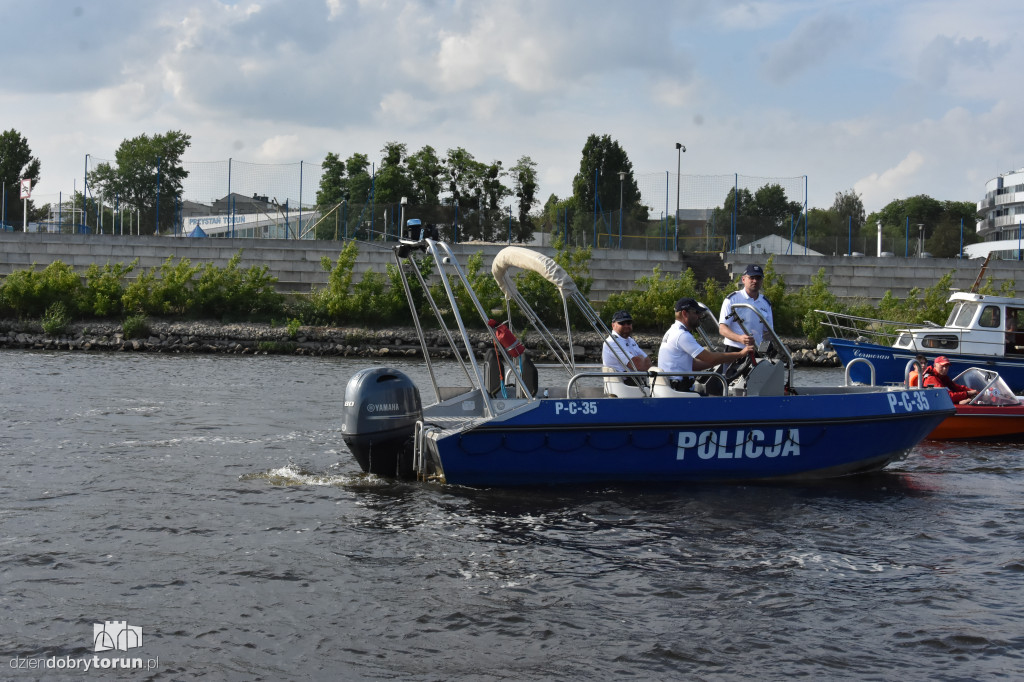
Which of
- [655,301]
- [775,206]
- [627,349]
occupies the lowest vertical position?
[627,349]

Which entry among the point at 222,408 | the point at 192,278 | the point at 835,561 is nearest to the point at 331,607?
the point at 835,561

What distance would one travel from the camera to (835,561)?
25.6 feet

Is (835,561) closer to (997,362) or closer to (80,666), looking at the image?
(80,666)

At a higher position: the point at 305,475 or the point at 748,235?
the point at 748,235

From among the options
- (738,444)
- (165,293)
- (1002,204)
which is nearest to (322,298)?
(165,293)

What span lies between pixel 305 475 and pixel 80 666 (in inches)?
204

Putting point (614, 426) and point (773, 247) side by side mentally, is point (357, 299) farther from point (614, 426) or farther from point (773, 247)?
point (614, 426)

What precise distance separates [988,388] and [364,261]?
24996 millimetres

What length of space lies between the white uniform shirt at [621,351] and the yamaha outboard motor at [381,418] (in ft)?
6.76

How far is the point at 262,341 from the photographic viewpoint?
31734mm

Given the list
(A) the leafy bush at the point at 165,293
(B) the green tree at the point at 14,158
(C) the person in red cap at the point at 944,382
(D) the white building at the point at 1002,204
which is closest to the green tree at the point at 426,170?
(A) the leafy bush at the point at 165,293

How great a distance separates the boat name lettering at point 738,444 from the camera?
9.91 meters

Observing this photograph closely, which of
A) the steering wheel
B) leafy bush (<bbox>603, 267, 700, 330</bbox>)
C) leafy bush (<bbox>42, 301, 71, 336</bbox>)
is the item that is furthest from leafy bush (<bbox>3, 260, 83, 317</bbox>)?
the steering wheel

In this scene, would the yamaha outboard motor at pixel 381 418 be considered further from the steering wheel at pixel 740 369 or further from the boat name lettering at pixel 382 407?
the steering wheel at pixel 740 369
